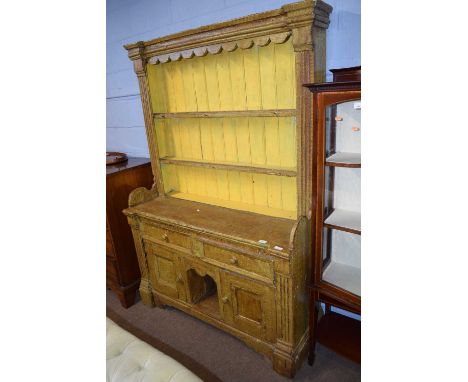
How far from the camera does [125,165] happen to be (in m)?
2.88

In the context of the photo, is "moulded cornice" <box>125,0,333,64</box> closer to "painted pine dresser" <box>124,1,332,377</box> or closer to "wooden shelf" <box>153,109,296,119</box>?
"painted pine dresser" <box>124,1,332,377</box>

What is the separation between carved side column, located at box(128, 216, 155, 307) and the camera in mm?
2598

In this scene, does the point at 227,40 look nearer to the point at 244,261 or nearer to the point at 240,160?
the point at 240,160

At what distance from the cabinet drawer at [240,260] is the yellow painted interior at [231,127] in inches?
16.6

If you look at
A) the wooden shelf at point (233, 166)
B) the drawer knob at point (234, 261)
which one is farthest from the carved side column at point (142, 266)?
the drawer knob at point (234, 261)

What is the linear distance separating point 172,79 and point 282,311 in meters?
1.93

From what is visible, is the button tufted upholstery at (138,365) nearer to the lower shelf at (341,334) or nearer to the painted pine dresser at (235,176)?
the painted pine dresser at (235,176)

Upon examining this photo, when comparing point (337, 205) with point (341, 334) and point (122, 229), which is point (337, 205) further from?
point (122, 229)

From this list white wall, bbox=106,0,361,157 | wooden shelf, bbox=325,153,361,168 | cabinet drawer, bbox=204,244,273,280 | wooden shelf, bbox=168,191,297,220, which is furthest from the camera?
wooden shelf, bbox=168,191,297,220

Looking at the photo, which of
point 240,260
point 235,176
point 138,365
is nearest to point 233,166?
point 235,176

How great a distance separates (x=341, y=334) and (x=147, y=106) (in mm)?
2250

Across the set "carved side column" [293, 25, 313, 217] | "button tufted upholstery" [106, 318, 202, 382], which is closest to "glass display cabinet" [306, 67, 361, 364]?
"carved side column" [293, 25, 313, 217]

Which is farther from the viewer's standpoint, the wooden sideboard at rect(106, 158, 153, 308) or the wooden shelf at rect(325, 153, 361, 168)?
the wooden sideboard at rect(106, 158, 153, 308)

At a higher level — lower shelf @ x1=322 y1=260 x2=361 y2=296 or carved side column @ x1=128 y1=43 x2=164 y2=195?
carved side column @ x1=128 y1=43 x2=164 y2=195
